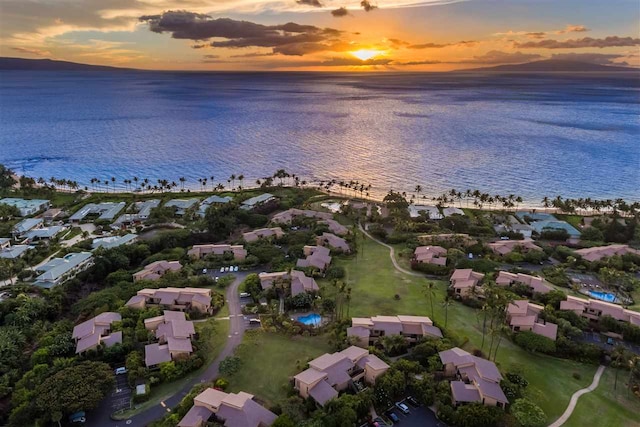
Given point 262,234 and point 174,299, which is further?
point 262,234

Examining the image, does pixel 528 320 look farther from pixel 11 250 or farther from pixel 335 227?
pixel 11 250

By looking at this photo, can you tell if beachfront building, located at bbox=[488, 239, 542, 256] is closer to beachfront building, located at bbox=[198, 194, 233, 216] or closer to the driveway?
the driveway

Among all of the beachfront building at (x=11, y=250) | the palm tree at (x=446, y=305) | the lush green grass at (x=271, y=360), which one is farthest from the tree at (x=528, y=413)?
the beachfront building at (x=11, y=250)

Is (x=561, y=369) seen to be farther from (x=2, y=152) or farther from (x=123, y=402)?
(x=2, y=152)

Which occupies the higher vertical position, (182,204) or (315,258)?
(315,258)

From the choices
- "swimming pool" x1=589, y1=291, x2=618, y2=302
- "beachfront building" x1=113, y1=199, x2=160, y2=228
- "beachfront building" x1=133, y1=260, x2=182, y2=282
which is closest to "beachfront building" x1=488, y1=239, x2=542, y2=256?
"swimming pool" x1=589, y1=291, x2=618, y2=302

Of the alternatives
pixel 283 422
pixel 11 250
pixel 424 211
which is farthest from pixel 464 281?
pixel 11 250

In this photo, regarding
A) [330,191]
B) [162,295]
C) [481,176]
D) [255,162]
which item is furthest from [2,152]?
[481,176]
